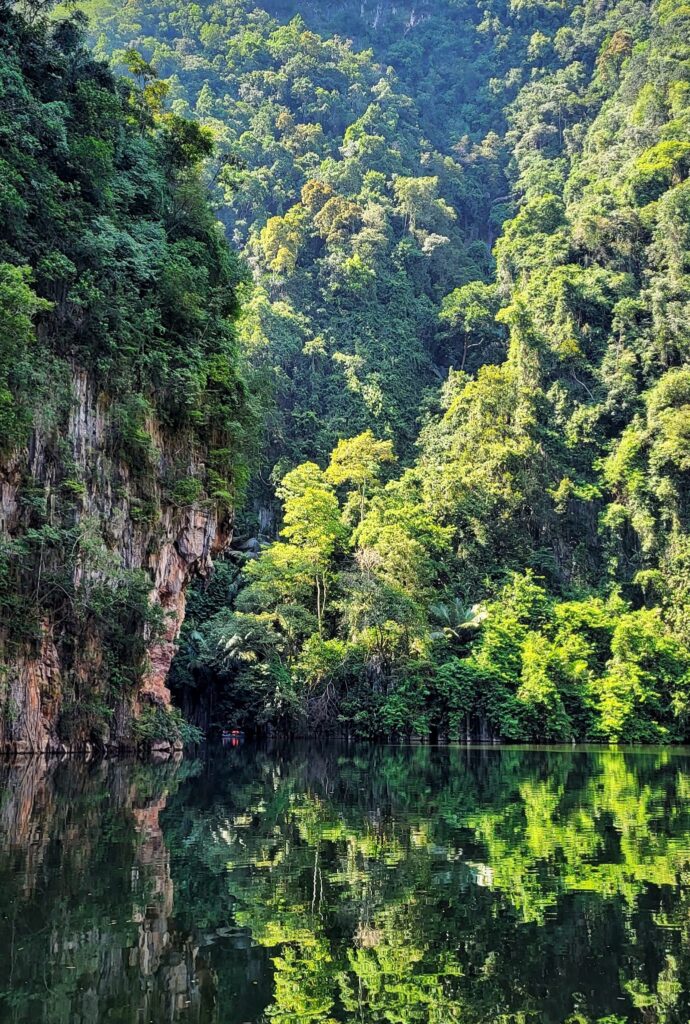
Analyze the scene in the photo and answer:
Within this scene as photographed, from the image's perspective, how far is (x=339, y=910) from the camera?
643 centimetres

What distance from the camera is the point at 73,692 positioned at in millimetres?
19734

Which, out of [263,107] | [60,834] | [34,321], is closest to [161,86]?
[34,321]

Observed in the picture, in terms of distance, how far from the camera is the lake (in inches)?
183

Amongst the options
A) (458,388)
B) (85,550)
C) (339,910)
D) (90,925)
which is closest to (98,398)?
(85,550)

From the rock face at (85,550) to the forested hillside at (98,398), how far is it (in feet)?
0.14

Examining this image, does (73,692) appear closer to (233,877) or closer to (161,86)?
(233,877)

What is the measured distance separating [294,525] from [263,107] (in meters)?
48.2

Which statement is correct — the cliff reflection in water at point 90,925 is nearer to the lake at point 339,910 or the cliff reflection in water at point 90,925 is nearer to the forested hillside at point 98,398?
the lake at point 339,910

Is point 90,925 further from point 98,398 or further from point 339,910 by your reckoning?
point 98,398

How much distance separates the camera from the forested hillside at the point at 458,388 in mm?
33062

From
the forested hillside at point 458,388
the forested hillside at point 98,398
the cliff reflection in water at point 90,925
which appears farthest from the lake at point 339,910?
the forested hillside at point 458,388

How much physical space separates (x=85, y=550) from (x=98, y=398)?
3.70 metres

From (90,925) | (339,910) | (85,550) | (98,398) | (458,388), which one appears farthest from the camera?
(458,388)

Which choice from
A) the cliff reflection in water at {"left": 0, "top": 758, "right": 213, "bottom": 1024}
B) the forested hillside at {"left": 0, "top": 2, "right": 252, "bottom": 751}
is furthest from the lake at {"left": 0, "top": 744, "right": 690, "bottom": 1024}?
the forested hillside at {"left": 0, "top": 2, "right": 252, "bottom": 751}
